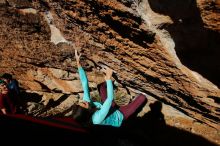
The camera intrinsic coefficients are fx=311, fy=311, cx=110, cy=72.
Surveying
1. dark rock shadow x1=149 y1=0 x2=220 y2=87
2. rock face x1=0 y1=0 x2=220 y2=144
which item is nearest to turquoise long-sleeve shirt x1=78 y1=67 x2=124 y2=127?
rock face x1=0 y1=0 x2=220 y2=144

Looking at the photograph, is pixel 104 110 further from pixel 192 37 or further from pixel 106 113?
pixel 192 37

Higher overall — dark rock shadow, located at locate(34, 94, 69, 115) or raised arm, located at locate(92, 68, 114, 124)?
raised arm, located at locate(92, 68, 114, 124)

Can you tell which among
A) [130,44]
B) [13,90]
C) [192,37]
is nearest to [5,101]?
[13,90]

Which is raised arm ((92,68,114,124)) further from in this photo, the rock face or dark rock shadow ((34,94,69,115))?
dark rock shadow ((34,94,69,115))

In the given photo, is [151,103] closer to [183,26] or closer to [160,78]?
[160,78]

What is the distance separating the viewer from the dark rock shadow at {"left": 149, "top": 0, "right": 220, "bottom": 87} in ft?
10.2

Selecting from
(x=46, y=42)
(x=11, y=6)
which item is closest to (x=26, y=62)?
(x=46, y=42)

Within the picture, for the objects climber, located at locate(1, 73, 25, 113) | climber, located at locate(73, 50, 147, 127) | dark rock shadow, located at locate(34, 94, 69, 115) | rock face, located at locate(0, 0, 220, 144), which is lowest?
dark rock shadow, located at locate(34, 94, 69, 115)

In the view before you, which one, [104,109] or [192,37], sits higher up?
[192,37]

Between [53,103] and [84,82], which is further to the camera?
[53,103]

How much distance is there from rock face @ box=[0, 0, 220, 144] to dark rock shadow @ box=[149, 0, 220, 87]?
0.01 meters

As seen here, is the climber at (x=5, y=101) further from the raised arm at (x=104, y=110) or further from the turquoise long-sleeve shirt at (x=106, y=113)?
the raised arm at (x=104, y=110)

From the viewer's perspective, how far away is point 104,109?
4207 mm

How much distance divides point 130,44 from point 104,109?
95 centimetres
